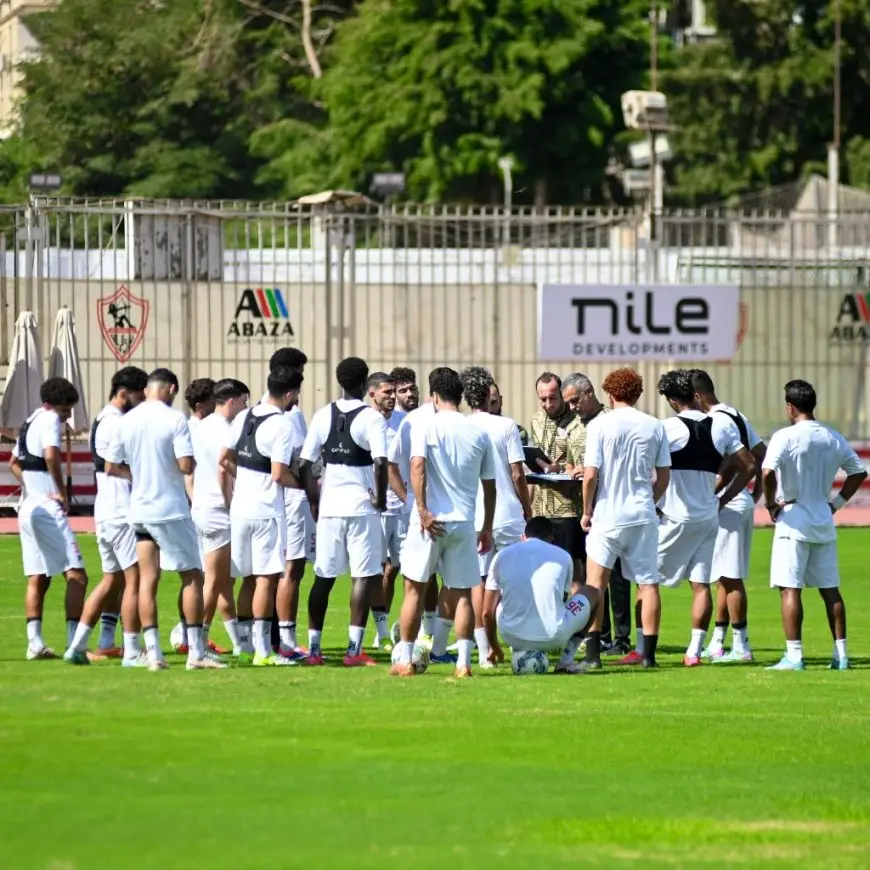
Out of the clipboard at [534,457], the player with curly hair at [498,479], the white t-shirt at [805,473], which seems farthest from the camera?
the clipboard at [534,457]

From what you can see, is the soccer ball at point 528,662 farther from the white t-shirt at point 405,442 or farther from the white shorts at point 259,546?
the white shorts at point 259,546

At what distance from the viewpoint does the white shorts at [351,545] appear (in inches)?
529

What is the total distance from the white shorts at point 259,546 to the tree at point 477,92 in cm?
3608

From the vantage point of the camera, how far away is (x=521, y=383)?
96.9ft

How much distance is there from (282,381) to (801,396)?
3.32 m

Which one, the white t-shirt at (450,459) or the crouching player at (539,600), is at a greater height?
the white t-shirt at (450,459)

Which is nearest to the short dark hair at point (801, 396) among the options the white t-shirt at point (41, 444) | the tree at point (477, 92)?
the white t-shirt at point (41, 444)

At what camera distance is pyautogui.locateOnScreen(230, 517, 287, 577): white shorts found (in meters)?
13.5

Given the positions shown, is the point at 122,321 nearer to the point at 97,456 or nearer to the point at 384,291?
the point at 384,291

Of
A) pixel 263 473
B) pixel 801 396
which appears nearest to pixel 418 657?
pixel 263 473

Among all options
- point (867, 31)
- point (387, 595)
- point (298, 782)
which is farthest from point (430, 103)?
point (298, 782)

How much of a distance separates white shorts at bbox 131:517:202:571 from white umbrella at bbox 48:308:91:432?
11489 mm

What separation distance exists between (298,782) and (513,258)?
786 inches

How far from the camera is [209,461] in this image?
45.8 feet
